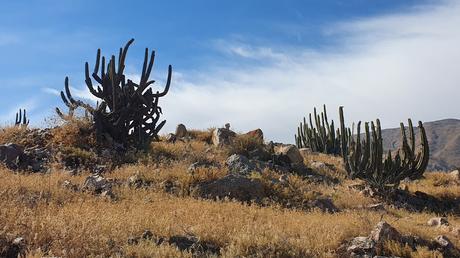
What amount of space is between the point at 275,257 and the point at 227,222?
49.5 inches

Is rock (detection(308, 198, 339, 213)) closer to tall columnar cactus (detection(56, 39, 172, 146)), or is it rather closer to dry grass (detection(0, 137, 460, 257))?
dry grass (detection(0, 137, 460, 257))

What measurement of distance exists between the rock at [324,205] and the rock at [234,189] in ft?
3.64

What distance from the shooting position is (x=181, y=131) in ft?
69.7

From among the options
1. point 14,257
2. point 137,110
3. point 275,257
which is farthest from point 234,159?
point 14,257

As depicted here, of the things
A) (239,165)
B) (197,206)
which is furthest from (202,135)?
(197,206)

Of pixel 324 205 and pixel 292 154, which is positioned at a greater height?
pixel 292 154

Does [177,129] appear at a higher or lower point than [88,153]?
higher

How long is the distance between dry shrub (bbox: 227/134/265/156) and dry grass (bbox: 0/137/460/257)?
4532mm

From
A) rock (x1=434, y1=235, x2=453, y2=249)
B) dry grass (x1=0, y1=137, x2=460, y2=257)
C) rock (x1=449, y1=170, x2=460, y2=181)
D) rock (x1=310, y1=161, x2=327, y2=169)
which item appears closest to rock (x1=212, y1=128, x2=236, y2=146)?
rock (x1=310, y1=161, x2=327, y2=169)

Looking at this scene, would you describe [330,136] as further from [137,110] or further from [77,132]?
[77,132]

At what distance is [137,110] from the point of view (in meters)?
15.7

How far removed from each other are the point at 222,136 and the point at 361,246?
463 inches

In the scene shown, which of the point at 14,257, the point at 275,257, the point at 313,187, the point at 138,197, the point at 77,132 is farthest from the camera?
the point at 77,132

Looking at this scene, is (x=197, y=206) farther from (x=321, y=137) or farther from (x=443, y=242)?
(x=321, y=137)
